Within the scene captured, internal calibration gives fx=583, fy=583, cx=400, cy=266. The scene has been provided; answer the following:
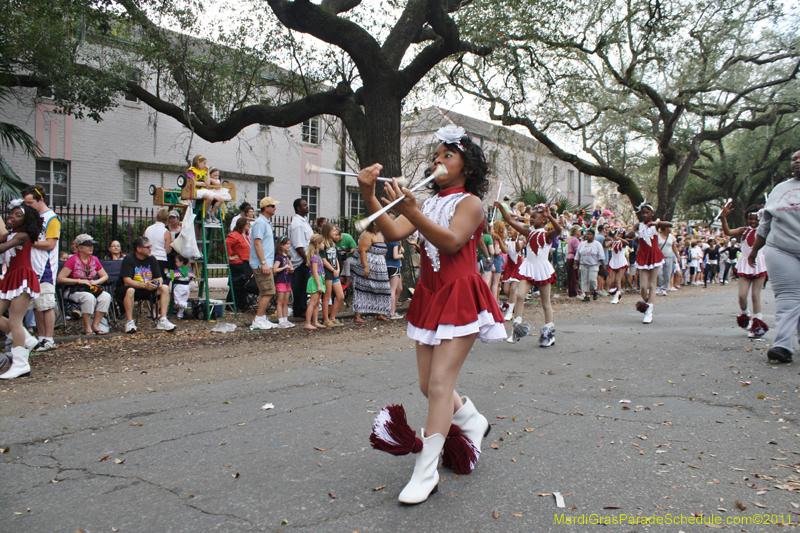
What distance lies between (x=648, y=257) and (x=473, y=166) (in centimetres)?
826

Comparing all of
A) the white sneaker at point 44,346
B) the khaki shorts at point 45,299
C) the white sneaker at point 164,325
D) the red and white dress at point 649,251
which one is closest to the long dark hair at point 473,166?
the khaki shorts at point 45,299

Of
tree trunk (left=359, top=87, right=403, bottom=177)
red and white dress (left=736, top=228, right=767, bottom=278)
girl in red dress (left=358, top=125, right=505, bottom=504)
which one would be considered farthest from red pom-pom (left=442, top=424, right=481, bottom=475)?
tree trunk (left=359, top=87, right=403, bottom=177)

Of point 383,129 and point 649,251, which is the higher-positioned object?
point 383,129

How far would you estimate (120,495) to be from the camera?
3.11 metres

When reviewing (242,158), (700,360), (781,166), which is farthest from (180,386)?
(781,166)

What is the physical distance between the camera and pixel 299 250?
1051 cm

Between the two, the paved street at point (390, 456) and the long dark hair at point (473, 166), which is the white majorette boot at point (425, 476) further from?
the long dark hair at point (473, 166)

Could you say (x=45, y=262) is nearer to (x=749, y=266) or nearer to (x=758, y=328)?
(x=758, y=328)

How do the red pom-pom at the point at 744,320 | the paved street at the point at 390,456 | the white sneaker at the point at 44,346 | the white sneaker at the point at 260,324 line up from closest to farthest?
the paved street at the point at 390,456 → the white sneaker at the point at 44,346 → the red pom-pom at the point at 744,320 → the white sneaker at the point at 260,324

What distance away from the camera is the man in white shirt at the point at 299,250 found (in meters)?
10.4

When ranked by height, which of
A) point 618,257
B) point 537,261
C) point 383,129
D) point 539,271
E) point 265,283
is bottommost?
point 265,283

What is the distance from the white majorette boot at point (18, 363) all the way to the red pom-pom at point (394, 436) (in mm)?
4704

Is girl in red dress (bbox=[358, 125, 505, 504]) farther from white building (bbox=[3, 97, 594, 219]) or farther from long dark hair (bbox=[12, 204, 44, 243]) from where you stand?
white building (bbox=[3, 97, 594, 219])

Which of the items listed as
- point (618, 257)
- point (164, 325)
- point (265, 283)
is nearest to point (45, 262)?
point (164, 325)
